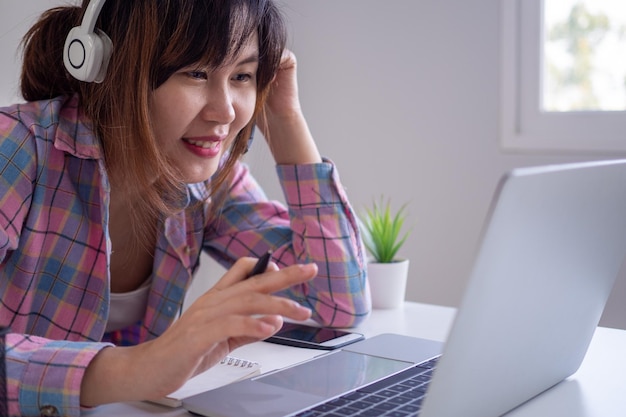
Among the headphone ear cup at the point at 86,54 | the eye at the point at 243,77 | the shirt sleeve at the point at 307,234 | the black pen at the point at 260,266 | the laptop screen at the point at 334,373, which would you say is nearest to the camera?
the black pen at the point at 260,266

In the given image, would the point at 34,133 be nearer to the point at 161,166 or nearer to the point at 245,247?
the point at 161,166

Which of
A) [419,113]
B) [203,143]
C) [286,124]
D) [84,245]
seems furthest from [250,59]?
[419,113]

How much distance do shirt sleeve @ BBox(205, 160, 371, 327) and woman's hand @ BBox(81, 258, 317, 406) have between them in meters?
0.51

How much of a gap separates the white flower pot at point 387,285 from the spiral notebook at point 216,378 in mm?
446

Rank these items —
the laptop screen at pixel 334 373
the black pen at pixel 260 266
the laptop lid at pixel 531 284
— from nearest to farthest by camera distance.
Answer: the laptop lid at pixel 531 284, the black pen at pixel 260 266, the laptop screen at pixel 334 373

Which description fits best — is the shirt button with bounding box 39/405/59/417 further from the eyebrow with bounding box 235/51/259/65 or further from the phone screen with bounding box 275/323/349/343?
the eyebrow with bounding box 235/51/259/65

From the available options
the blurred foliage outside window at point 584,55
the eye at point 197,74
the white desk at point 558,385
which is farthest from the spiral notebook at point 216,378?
the blurred foliage outside window at point 584,55

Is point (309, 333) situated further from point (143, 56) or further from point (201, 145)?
point (143, 56)

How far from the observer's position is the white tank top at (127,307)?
1.34m

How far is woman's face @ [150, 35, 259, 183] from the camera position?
1.12 metres

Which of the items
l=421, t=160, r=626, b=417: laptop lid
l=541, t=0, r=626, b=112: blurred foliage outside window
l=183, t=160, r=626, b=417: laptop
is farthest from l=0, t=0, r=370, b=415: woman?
l=541, t=0, r=626, b=112: blurred foliage outside window

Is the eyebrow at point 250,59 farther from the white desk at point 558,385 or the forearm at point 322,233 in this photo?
the white desk at point 558,385

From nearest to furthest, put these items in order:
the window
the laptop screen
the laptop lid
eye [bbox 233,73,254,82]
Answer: the laptop lid < the laptop screen < eye [bbox 233,73,254,82] < the window

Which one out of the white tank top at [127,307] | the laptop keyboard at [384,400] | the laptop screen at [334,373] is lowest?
the white tank top at [127,307]
